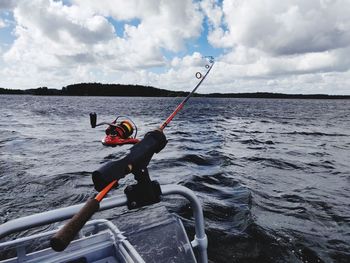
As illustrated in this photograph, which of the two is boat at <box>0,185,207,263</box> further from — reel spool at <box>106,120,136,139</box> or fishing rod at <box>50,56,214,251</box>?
reel spool at <box>106,120,136,139</box>

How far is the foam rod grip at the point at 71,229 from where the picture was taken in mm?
1435

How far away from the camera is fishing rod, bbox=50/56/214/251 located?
63.1 inches

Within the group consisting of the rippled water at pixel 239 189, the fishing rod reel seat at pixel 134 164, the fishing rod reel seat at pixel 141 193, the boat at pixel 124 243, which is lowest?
the rippled water at pixel 239 189

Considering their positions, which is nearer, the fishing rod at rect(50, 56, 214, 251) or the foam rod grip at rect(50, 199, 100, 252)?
the foam rod grip at rect(50, 199, 100, 252)

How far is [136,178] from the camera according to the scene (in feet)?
7.06

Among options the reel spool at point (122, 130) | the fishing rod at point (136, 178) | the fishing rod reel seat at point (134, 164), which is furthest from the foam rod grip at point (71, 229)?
the reel spool at point (122, 130)

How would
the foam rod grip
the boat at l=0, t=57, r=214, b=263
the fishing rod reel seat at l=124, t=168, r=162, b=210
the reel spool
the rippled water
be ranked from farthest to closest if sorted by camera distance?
the rippled water, the reel spool, the fishing rod reel seat at l=124, t=168, r=162, b=210, the boat at l=0, t=57, r=214, b=263, the foam rod grip

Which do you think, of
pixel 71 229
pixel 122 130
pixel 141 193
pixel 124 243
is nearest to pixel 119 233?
pixel 124 243

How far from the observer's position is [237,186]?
10680 millimetres

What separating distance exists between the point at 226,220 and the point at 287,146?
13849mm

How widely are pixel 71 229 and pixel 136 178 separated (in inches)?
27.4

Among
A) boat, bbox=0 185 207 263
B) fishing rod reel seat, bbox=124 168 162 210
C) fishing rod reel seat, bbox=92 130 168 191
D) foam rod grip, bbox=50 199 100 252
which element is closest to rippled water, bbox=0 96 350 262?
boat, bbox=0 185 207 263

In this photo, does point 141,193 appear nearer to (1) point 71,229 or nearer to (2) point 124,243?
(1) point 71,229

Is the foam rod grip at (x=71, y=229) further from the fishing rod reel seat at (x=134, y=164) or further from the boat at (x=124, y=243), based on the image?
the boat at (x=124, y=243)
